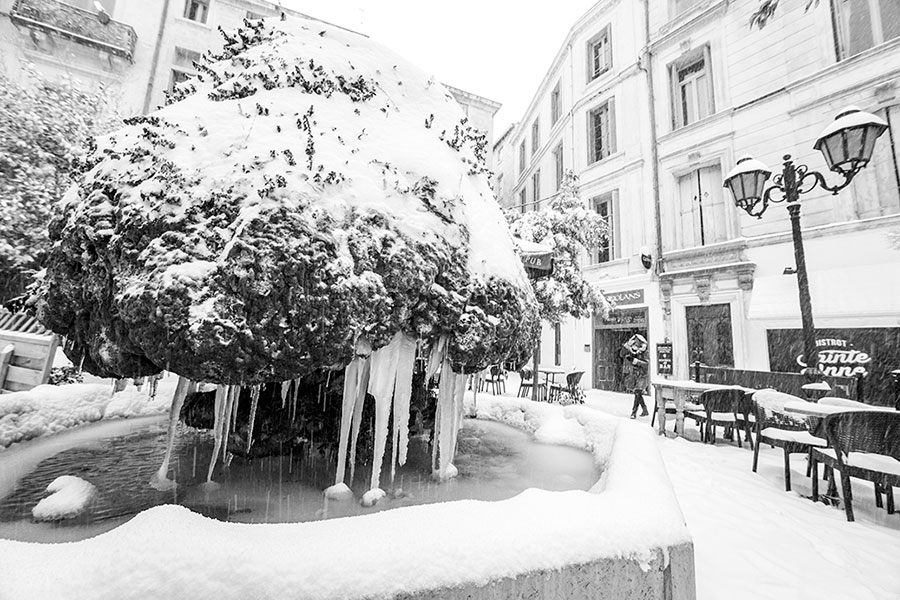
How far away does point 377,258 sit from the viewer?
238cm

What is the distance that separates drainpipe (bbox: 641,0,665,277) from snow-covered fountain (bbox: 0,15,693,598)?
38.9 ft

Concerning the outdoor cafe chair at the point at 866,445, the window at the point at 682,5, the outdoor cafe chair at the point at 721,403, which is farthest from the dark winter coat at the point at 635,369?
the window at the point at 682,5

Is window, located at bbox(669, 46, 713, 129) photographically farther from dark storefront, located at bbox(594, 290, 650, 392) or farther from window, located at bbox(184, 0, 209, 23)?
window, located at bbox(184, 0, 209, 23)

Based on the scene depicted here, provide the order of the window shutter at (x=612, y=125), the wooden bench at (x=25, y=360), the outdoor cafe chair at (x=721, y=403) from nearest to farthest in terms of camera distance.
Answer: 1. the wooden bench at (x=25, y=360)
2. the outdoor cafe chair at (x=721, y=403)
3. the window shutter at (x=612, y=125)

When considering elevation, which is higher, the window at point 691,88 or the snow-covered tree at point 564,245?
the window at point 691,88

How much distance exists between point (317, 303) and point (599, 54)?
63.8ft

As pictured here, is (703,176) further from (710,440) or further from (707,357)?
(710,440)

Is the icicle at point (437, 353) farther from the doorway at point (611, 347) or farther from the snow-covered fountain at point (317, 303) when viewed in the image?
the doorway at point (611, 347)

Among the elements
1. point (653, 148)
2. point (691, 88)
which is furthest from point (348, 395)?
point (691, 88)

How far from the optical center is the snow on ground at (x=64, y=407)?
11.5ft

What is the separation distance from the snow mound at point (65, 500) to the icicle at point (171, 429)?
348 mm

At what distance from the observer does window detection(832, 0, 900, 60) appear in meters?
10.0

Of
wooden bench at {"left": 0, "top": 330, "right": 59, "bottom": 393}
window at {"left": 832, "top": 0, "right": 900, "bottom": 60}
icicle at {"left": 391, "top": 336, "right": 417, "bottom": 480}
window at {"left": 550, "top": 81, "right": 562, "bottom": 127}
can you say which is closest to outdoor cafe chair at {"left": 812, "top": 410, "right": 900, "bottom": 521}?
icicle at {"left": 391, "top": 336, "right": 417, "bottom": 480}

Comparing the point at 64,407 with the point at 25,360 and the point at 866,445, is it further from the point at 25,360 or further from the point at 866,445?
the point at 866,445
